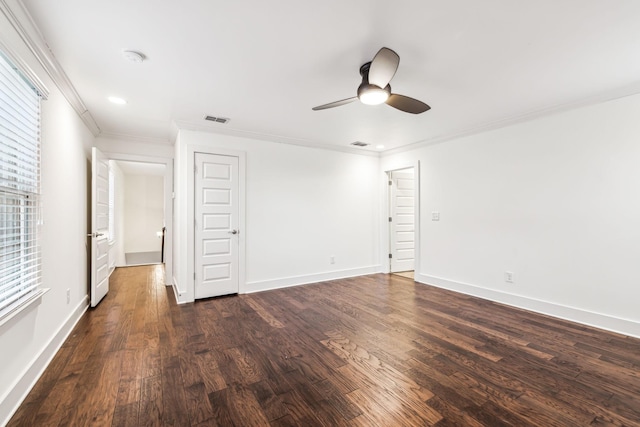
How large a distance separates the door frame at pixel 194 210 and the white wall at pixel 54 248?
3.86 ft

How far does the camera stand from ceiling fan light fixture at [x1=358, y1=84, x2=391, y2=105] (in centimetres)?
229

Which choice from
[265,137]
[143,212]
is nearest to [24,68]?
[265,137]

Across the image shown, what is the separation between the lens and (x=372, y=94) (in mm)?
2348

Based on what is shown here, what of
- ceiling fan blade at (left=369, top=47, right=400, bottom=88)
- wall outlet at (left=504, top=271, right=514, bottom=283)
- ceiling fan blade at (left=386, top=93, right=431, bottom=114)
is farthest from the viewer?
wall outlet at (left=504, top=271, right=514, bottom=283)

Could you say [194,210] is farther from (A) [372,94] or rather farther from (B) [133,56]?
(A) [372,94]

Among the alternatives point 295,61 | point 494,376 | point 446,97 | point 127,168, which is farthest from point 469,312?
point 127,168

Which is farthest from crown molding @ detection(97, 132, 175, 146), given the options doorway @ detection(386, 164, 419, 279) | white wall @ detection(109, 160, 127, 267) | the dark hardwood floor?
doorway @ detection(386, 164, 419, 279)

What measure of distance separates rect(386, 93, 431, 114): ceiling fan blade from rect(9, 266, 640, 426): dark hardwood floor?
7.04ft

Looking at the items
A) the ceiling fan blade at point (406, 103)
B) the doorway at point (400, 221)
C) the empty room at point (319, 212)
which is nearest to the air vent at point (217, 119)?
the empty room at point (319, 212)

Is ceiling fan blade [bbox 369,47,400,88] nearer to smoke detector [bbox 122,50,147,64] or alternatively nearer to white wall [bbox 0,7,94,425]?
smoke detector [bbox 122,50,147,64]

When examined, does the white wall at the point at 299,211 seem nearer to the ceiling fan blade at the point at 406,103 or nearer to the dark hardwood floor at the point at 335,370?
the dark hardwood floor at the point at 335,370

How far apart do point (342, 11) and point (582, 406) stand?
285cm

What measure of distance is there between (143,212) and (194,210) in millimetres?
5085

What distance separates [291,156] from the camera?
479cm
